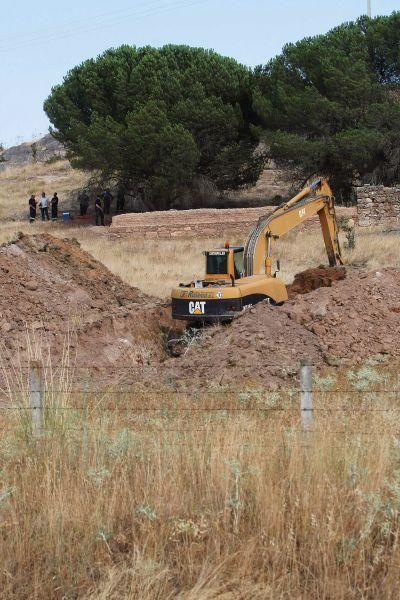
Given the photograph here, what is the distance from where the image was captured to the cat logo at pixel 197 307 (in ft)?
48.1

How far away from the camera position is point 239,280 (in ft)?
51.4

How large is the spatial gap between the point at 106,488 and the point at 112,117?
34.7 metres

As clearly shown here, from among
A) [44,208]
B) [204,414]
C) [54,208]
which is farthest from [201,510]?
[44,208]

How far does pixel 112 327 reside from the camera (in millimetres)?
16297

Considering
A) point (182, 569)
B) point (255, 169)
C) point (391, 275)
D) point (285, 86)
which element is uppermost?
point (285, 86)

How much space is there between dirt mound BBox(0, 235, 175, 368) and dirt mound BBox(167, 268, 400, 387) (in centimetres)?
188

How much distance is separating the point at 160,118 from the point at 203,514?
106ft

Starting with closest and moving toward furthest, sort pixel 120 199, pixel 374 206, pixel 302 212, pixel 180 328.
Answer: pixel 180 328, pixel 302 212, pixel 374 206, pixel 120 199

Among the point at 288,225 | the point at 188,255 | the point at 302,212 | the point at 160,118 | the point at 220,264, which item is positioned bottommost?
the point at 188,255

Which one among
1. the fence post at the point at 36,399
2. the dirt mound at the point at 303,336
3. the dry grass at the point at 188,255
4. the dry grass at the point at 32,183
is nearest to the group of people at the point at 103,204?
the dry grass at the point at 32,183

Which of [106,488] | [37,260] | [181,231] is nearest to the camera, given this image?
[106,488]

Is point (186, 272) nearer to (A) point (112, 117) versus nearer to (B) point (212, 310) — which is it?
(B) point (212, 310)

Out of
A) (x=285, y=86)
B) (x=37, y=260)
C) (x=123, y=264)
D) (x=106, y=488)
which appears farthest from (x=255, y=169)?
(x=106, y=488)

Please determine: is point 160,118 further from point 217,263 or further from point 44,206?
point 217,263
